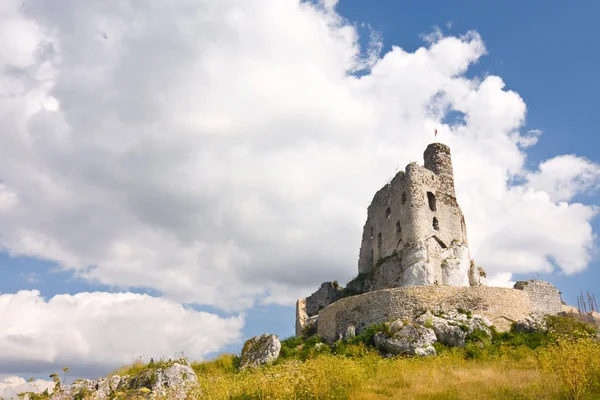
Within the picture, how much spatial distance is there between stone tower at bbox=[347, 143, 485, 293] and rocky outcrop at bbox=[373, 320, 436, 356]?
1249 centimetres

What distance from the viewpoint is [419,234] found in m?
41.1

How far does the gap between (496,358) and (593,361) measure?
9800 millimetres

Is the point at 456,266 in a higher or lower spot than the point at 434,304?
higher

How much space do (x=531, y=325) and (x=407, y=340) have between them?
8.34 m

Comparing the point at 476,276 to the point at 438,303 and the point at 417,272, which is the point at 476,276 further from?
the point at 438,303

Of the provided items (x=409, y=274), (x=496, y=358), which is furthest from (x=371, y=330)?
(x=409, y=274)

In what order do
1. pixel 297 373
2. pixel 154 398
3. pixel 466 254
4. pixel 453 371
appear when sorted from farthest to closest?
pixel 466 254
pixel 453 371
pixel 297 373
pixel 154 398

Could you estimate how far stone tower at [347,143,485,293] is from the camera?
40438 millimetres

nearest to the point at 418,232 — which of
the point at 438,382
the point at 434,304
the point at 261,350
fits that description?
the point at 434,304

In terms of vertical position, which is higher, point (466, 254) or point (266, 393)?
point (466, 254)

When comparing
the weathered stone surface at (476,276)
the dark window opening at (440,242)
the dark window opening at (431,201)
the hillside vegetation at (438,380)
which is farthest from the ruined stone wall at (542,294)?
the hillside vegetation at (438,380)

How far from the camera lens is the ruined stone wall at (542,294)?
4316 centimetres

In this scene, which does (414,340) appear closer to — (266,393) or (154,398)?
(266,393)

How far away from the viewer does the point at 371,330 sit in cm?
2948
